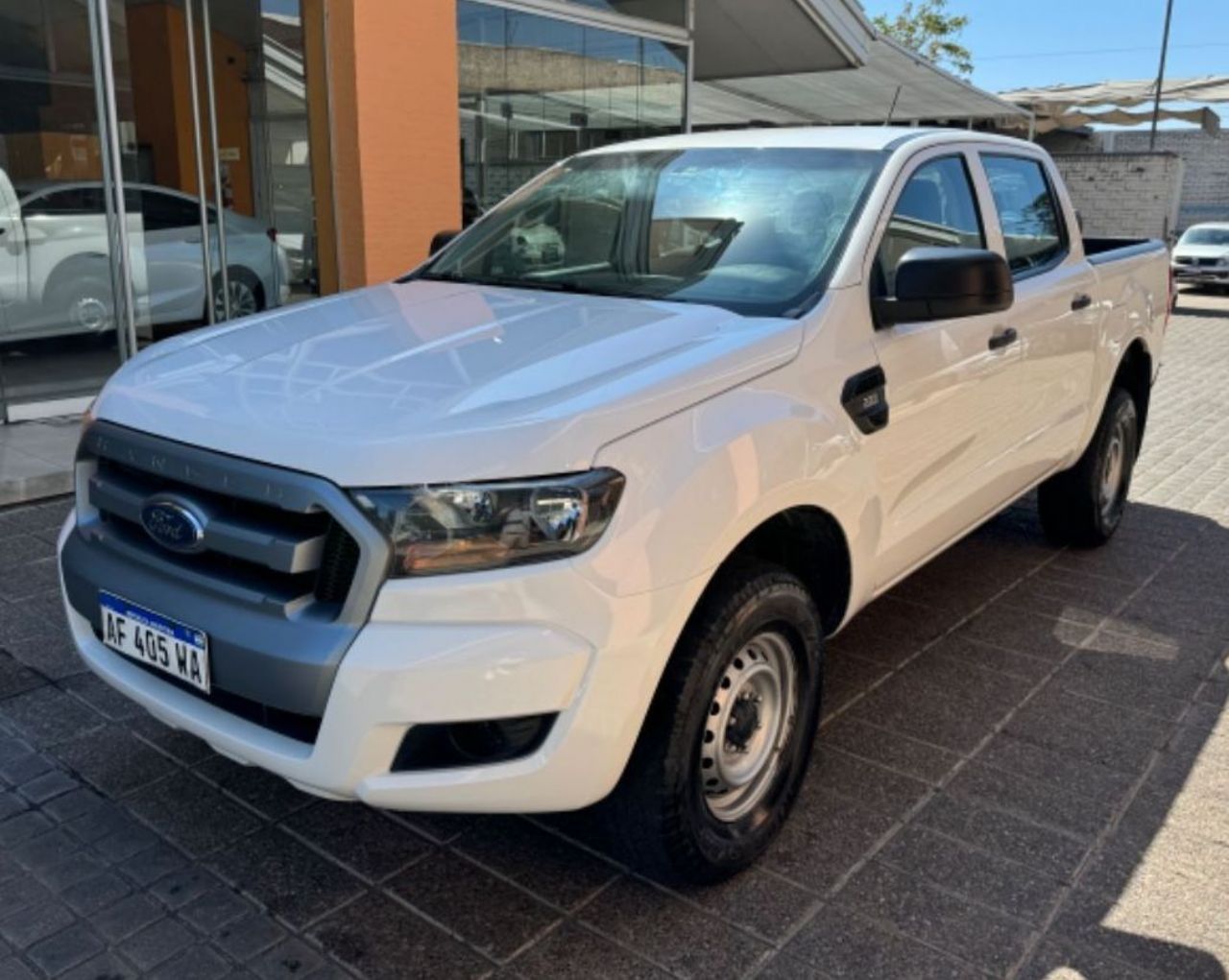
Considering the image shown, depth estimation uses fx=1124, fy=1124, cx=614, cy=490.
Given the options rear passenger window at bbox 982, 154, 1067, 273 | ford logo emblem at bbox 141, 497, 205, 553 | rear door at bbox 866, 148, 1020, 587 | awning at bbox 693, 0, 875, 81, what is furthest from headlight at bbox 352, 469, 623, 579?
awning at bbox 693, 0, 875, 81

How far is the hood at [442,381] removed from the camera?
7.38 ft

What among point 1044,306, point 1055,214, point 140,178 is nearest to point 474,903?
point 1044,306

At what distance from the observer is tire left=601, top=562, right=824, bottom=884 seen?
8.14ft

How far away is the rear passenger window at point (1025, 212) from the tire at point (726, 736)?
2.11 meters

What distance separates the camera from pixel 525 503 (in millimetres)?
2234

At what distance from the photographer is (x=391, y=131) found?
8266mm

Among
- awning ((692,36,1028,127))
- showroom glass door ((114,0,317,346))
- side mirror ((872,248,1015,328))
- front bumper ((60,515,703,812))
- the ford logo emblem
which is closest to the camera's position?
front bumper ((60,515,703,812))

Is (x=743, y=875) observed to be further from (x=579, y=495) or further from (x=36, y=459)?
(x=36, y=459)

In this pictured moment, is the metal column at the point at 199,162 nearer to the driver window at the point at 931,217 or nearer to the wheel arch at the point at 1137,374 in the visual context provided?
the driver window at the point at 931,217

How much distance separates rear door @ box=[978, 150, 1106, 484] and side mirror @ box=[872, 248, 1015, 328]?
35.7 inches

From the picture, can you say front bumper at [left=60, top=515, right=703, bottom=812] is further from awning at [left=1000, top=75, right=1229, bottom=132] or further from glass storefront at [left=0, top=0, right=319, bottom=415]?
awning at [left=1000, top=75, right=1229, bottom=132]

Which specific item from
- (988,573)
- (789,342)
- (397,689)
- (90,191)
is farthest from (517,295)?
(90,191)

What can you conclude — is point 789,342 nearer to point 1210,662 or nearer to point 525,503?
point 525,503

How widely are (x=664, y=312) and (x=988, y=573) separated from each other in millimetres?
2691
